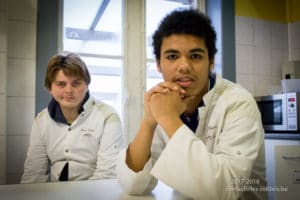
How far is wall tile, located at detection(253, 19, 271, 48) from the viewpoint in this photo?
111 inches

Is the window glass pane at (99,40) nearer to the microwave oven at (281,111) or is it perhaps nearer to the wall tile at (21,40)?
the wall tile at (21,40)

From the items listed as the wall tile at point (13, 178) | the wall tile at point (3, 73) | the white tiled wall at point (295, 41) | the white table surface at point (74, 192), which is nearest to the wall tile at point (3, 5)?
the wall tile at point (3, 73)

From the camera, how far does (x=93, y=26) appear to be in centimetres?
235

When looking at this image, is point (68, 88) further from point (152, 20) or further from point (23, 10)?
point (152, 20)

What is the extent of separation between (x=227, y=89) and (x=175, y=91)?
0.60ft

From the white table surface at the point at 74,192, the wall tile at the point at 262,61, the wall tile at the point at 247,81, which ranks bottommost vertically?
the white table surface at the point at 74,192

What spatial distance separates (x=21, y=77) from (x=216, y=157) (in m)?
1.61

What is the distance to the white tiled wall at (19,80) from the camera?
1.91 metres

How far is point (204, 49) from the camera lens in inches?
36.9

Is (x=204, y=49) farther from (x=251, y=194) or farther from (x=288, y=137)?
(x=288, y=137)

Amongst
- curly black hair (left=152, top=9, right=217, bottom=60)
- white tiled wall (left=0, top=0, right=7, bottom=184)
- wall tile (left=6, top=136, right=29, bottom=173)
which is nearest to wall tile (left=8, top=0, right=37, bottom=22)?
white tiled wall (left=0, top=0, right=7, bottom=184)

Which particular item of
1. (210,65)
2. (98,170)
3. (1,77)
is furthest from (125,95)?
(210,65)

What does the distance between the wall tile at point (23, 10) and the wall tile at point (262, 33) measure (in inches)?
74.9

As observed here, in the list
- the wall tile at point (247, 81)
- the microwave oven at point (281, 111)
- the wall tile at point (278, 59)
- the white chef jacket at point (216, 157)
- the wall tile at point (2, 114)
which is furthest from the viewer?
the wall tile at point (278, 59)
